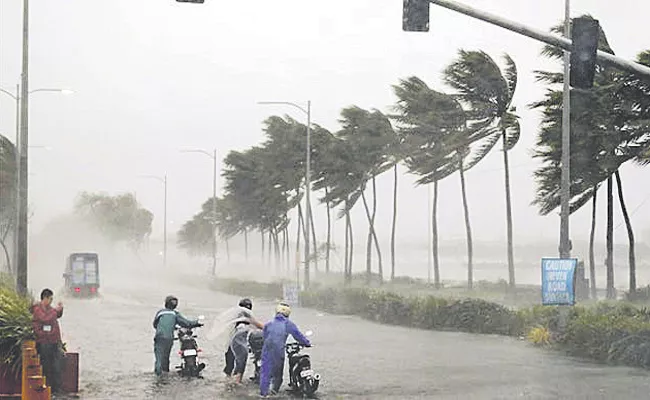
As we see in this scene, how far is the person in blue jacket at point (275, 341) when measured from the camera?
1612 centimetres

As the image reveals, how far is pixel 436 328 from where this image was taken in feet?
108

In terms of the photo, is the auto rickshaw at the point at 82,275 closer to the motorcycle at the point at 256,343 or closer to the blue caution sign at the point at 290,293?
the blue caution sign at the point at 290,293

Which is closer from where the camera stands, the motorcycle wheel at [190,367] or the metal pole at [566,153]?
the motorcycle wheel at [190,367]

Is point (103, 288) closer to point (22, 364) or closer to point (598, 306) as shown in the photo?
point (598, 306)

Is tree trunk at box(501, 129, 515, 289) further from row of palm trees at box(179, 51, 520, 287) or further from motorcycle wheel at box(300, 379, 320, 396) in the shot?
motorcycle wheel at box(300, 379, 320, 396)

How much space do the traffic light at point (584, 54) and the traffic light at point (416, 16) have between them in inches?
81.4

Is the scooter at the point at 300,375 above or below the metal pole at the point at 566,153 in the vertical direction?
below

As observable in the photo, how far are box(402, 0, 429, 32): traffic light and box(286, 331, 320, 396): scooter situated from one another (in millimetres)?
5238

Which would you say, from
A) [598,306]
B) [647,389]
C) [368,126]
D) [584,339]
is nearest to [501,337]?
[598,306]

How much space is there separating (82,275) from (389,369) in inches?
1621

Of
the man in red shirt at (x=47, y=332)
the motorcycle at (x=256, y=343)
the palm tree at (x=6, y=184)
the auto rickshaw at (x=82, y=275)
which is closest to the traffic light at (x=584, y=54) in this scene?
the motorcycle at (x=256, y=343)

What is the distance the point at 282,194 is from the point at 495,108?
3221 cm

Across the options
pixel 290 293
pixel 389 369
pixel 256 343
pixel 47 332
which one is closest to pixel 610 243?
pixel 290 293

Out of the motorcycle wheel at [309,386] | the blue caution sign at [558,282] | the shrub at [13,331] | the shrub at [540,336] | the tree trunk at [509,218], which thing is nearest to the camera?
the shrub at [13,331]
